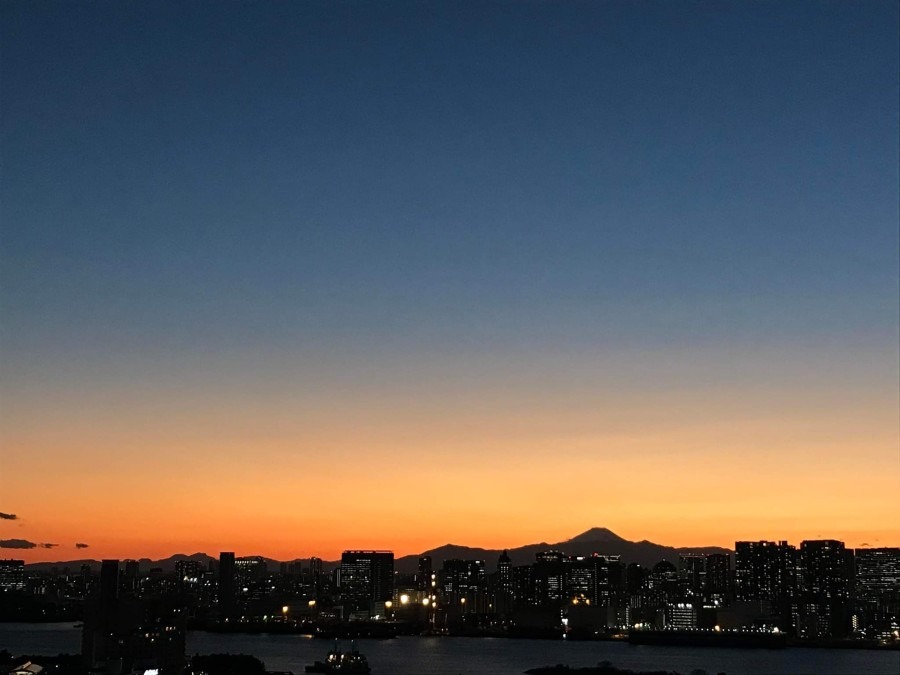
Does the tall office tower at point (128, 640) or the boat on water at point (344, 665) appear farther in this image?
the boat on water at point (344, 665)

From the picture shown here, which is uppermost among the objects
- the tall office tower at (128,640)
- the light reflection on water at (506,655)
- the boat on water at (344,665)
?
the tall office tower at (128,640)

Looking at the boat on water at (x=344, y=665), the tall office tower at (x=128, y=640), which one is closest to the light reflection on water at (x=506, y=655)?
the boat on water at (x=344, y=665)

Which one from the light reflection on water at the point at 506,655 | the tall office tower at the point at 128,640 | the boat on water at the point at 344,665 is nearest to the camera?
the tall office tower at the point at 128,640

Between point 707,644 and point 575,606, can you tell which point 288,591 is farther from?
point 707,644

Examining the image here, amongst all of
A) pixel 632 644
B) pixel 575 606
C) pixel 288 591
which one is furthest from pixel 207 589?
pixel 632 644

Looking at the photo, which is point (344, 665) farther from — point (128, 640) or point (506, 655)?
point (506, 655)

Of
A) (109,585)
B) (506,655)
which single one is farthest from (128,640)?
(506,655)

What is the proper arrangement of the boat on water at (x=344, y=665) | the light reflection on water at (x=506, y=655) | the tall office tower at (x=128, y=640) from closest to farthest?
the tall office tower at (x=128, y=640) < the boat on water at (x=344, y=665) < the light reflection on water at (x=506, y=655)

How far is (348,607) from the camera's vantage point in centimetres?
6038

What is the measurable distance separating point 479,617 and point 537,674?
3208cm

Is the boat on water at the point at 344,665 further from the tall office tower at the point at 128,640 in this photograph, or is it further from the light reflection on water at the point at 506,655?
the tall office tower at the point at 128,640

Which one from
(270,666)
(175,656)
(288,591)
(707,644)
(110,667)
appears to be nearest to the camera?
(110,667)

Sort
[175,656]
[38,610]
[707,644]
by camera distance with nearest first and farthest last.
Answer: [175,656], [707,644], [38,610]

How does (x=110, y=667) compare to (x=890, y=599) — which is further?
(x=890, y=599)
